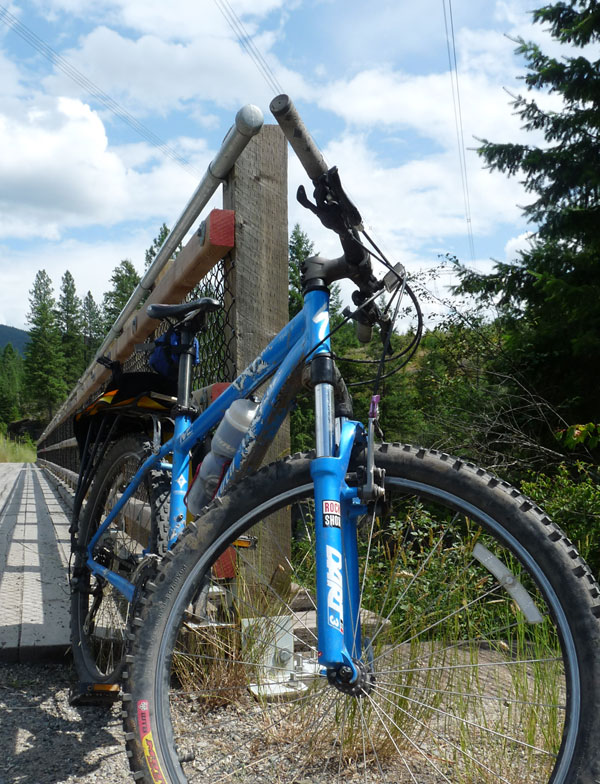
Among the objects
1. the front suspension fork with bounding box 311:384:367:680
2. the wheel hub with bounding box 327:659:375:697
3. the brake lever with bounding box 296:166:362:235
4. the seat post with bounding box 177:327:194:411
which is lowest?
the wheel hub with bounding box 327:659:375:697

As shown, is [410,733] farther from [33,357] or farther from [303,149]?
[33,357]

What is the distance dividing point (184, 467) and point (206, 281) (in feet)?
4.20

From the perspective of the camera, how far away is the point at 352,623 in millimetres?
1592

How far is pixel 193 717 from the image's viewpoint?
2211 millimetres

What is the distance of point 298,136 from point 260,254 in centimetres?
113

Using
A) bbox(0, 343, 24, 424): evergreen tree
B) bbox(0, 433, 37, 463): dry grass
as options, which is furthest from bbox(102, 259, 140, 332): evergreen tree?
bbox(0, 343, 24, 424): evergreen tree

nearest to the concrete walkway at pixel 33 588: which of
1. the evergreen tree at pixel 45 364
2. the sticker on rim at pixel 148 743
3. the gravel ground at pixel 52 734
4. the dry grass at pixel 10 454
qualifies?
the gravel ground at pixel 52 734

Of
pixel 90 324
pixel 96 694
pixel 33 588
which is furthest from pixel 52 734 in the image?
pixel 90 324

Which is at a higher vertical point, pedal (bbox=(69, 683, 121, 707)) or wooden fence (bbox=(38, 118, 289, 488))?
wooden fence (bbox=(38, 118, 289, 488))

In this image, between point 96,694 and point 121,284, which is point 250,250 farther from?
point 121,284

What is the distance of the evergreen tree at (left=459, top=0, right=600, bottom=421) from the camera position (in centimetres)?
723

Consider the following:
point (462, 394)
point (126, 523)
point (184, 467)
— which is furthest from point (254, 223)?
point (462, 394)

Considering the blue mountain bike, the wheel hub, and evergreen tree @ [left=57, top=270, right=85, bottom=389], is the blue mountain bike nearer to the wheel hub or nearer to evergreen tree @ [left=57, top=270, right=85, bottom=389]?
the wheel hub

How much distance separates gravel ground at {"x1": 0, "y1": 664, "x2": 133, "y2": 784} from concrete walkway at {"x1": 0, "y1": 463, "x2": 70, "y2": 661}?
0.09m
